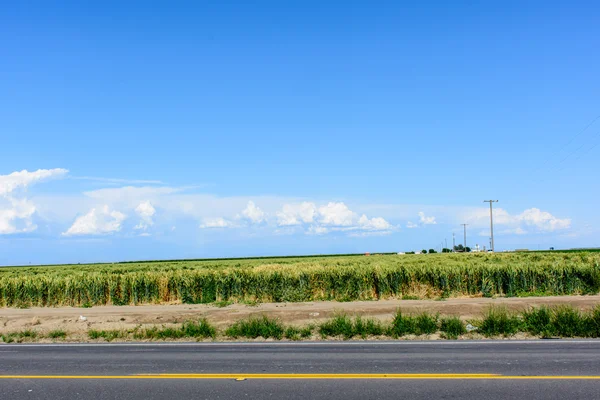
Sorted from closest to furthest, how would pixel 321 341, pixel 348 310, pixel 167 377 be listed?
pixel 167 377, pixel 321 341, pixel 348 310

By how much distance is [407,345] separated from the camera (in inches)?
493

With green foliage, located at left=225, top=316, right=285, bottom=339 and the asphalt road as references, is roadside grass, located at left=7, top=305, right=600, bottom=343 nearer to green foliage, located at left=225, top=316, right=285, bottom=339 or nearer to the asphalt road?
green foliage, located at left=225, top=316, right=285, bottom=339

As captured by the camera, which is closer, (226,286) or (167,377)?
(167,377)

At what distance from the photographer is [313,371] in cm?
953

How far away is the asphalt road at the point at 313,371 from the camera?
795 centimetres

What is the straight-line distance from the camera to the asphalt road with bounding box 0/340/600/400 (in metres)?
7.95

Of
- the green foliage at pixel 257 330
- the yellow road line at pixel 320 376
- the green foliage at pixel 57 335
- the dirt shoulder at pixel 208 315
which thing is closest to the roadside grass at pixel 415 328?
the green foliage at pixel 257 330

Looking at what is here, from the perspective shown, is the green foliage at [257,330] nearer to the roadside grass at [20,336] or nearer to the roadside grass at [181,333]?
the roadside grass at [181,333]

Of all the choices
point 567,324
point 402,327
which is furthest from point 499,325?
point 402,327

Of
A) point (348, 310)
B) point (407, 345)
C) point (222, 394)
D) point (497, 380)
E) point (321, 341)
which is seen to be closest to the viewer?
point (222, 394)

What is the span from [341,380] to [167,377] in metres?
3.09

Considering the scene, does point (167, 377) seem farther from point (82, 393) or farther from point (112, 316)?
point (112, 316)

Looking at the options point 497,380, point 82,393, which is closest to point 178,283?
point 82,393

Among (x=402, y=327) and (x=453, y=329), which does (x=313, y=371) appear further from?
(x=453, y=329)
